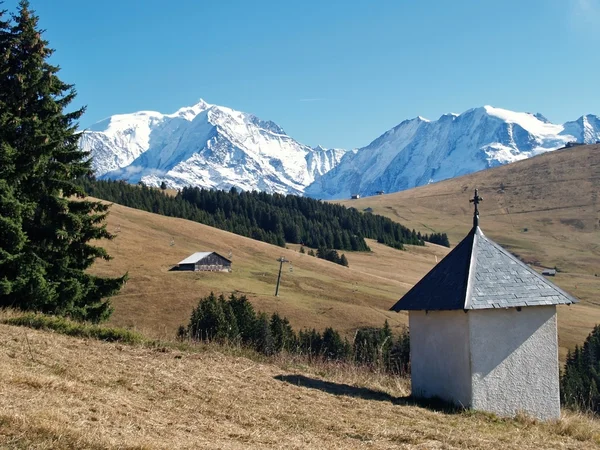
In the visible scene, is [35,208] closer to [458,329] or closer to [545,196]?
[458,329]

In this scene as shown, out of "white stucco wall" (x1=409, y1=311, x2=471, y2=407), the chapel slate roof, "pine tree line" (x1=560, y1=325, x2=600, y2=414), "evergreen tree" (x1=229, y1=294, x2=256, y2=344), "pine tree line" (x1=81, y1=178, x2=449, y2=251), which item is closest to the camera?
"white stucco wall" (x1=409, y1=311, x2=471, y2=407)

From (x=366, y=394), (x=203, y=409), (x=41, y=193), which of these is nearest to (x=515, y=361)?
(x=366, y=394)

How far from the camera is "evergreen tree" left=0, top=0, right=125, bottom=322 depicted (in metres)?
19.4

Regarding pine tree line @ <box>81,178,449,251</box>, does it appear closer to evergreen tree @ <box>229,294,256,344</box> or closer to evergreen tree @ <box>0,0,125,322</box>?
evergreen tree @ <box>229,294,256,344</box>

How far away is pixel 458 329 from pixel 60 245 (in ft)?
44.7

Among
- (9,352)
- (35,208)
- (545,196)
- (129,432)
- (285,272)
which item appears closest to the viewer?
(129,432)

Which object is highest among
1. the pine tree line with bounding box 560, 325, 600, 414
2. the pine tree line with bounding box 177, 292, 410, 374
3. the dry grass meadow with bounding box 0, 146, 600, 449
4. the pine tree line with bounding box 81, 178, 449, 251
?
the pine tree line with bounding box 81, 178, 449, 251

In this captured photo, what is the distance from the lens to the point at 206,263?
88438mm

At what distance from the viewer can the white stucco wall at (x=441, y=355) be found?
534 inches

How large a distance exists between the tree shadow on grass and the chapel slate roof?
206 cm

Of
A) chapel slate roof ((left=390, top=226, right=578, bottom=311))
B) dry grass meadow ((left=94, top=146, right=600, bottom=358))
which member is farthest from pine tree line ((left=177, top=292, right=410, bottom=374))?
chapel slate roof ((left=390, top=226, right=578, bottom=311))

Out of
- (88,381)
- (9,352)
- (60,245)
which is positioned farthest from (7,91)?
(88,381)

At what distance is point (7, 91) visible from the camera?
21703mm

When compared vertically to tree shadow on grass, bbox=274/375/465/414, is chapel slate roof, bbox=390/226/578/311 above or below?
above
